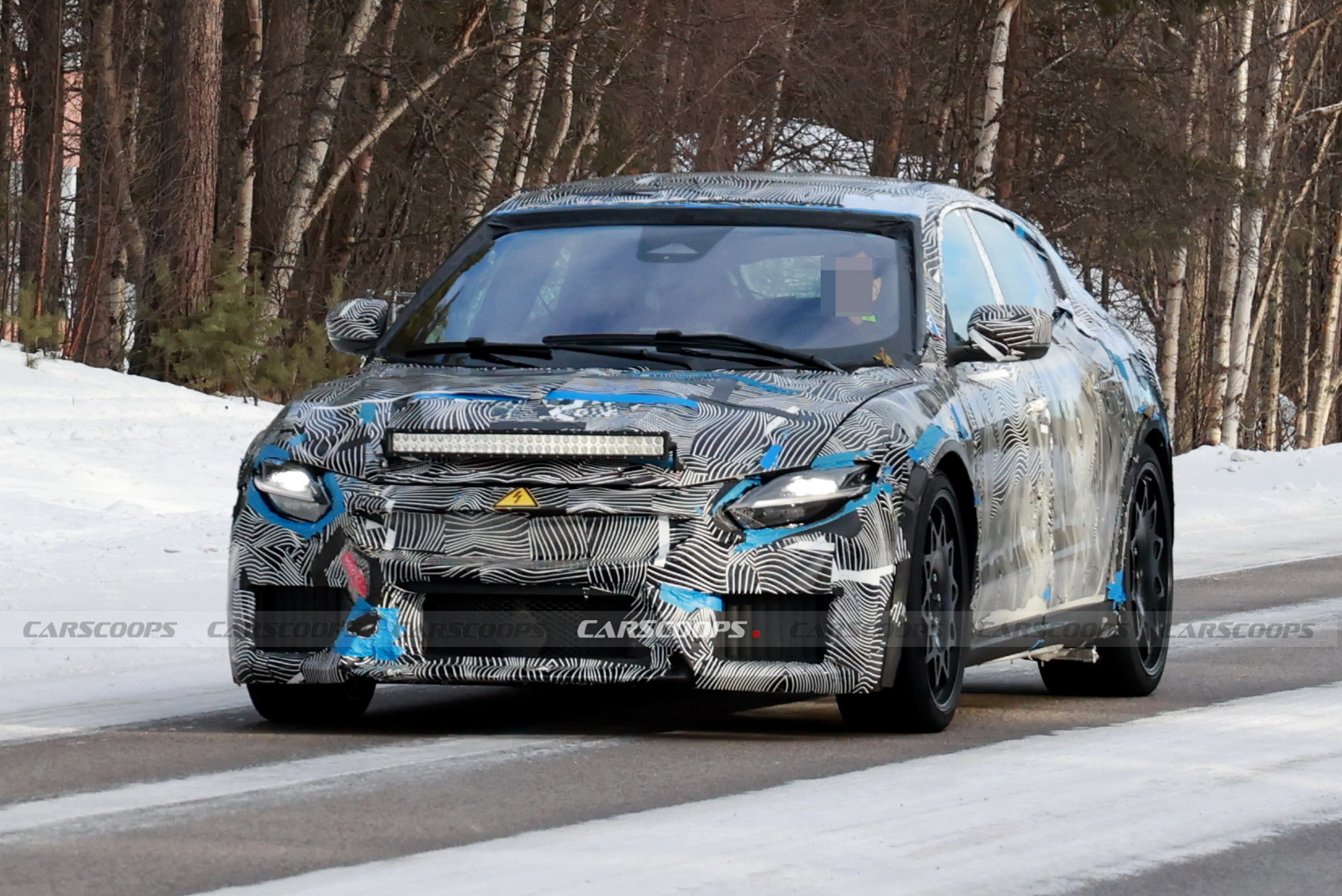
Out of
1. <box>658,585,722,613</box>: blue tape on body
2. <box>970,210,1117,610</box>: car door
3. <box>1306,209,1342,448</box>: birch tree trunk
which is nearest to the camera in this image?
<box>658,585,722,613</box>: blue tape on body

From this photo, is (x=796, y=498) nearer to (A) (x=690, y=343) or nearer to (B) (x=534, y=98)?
(A) (x=690, y=343)

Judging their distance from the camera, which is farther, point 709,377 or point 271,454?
point 709,377

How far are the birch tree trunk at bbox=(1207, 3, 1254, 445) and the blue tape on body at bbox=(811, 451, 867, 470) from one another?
3176 centimetres

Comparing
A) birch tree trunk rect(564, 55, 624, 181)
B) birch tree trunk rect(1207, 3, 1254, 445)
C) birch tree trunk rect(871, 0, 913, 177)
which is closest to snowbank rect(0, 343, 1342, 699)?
birch tree trunk rect(564, 55, 624, 181)

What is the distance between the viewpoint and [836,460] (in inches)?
282

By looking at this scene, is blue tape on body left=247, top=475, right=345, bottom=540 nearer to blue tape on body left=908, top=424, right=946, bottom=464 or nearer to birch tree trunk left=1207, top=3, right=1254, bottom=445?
blue tape on body left=908, top=424, right=946, bottom=464

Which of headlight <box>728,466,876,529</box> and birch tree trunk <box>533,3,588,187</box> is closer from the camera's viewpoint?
headlight <box>728,466,876,529</box>

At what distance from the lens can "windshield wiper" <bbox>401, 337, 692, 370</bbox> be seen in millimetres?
7793

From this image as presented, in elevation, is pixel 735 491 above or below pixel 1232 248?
below

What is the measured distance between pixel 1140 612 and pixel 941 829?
356cm

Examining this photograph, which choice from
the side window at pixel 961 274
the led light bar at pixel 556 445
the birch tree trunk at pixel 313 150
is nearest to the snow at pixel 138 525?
the led light bar at pixel 556 445

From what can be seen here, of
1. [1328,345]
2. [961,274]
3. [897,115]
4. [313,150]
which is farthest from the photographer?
[1328,345]

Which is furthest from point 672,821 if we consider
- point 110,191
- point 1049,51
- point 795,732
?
point 1049,51

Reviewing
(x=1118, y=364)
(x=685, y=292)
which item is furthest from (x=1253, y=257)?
(x=685, y=292)
